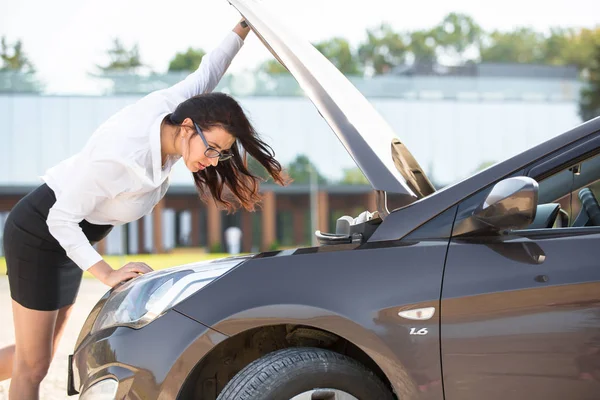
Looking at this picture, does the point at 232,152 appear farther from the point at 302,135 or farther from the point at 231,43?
the point at 302,135

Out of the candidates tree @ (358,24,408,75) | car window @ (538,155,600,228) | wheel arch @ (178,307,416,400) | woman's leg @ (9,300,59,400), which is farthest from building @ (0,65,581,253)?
tree @ (358,24,408,75)

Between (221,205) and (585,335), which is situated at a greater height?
(221,205)

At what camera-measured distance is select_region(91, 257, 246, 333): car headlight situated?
2691mm

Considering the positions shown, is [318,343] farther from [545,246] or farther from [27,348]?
[27,348]

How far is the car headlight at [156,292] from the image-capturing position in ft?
8.83

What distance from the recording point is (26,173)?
42.1 m

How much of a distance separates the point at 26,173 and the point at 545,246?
42.2m

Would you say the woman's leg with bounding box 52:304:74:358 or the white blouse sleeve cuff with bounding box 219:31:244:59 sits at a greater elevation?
the white blouse sleeve cuff with bounding box 219:31:244:59

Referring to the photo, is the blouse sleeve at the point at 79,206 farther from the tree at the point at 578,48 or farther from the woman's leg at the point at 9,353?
the tree at the point at 578,48

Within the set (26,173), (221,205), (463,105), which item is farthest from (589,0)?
(221,205)

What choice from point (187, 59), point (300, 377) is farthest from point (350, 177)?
point (187, 59)

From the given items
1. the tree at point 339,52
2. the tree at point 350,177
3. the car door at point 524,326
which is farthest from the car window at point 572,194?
the tree at point 339,52

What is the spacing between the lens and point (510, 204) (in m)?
2.49

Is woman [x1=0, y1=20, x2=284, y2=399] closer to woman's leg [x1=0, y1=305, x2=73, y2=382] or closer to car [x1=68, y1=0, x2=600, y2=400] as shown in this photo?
woman's leg [x1=0, y1=305, x2=73, y2=382]
